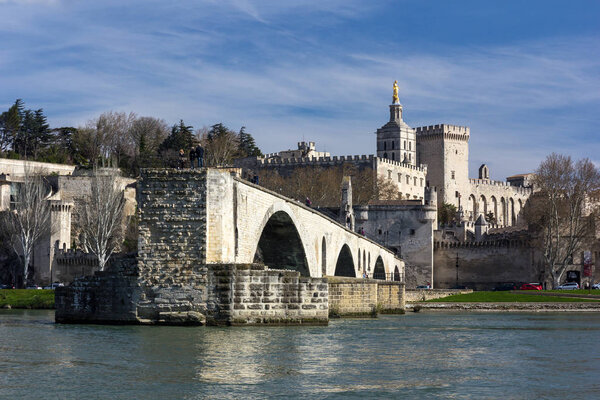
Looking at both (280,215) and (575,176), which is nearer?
(280,215)

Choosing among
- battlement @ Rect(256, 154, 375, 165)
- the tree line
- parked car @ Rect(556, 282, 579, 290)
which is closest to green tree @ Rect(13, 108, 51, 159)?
the tree line

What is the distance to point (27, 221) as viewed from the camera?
73.3m

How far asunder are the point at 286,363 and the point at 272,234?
1917 centimetres

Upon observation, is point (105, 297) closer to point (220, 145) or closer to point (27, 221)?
point (27, 221)

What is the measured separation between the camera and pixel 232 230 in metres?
31.3

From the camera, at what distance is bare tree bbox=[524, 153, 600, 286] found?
74.9m

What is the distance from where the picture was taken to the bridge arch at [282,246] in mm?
40625

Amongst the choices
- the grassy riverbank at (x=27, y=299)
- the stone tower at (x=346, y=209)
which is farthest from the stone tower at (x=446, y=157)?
the grassy riverbank at (x=27, y=299)

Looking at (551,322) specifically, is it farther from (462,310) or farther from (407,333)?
(462,310)

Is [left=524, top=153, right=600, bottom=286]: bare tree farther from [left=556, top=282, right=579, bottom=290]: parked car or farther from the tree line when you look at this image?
the tree line

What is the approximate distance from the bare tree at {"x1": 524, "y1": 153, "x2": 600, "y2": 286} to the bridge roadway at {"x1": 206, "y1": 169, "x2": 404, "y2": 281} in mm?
16838

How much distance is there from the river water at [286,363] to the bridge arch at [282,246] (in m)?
8.40

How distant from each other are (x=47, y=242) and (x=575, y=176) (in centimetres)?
4080

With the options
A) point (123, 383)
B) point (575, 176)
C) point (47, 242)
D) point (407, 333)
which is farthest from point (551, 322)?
point (47, 242)
